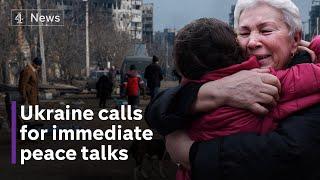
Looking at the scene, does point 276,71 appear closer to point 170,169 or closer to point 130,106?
point 170,169

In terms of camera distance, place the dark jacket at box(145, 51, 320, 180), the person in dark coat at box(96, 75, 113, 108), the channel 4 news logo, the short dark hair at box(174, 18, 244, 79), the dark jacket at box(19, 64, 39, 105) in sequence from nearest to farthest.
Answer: the dark jacket at box(145, 51, 320, 180) < the short dark hair at box(174, 18, 244, 79) < the dark jacket at box(19, 64, 39, 105) < the person in dark coat at box(96, 75, 113, 108) < the channel 4 news logo

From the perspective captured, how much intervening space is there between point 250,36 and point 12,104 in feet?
36.5

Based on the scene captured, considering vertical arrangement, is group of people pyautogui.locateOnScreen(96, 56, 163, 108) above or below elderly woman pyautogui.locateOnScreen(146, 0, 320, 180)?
below

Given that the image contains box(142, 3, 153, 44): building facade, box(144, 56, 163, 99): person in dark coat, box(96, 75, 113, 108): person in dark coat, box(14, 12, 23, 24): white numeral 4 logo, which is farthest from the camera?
box(142, 3, 153, 44): building facade

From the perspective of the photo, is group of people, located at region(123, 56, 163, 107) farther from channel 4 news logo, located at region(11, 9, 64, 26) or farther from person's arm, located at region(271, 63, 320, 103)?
channel 4 news logo, located at region(11, 9, 64, 26)

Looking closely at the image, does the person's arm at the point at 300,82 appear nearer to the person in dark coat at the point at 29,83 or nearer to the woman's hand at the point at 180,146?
the woman's hand at the point at 180,146

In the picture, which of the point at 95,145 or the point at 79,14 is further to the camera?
the point at 79,14

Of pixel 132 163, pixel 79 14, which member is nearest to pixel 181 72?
pixel 132 163

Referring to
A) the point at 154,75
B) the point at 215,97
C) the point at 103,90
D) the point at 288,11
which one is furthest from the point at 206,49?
the point at 103,90

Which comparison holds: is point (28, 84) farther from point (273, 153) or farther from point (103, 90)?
point (273, 153)

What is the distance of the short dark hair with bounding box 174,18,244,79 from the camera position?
1.69 meters

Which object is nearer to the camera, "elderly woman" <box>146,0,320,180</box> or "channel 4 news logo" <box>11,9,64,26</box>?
"elderly woman" <box>146,0,320,180</box>

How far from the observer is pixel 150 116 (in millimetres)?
1754

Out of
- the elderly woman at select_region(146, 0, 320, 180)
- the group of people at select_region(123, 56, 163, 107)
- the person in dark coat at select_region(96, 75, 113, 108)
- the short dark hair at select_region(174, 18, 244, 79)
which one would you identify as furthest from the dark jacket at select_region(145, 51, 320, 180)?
the person in dark coat at select_region(96, 75, 113, 108)
